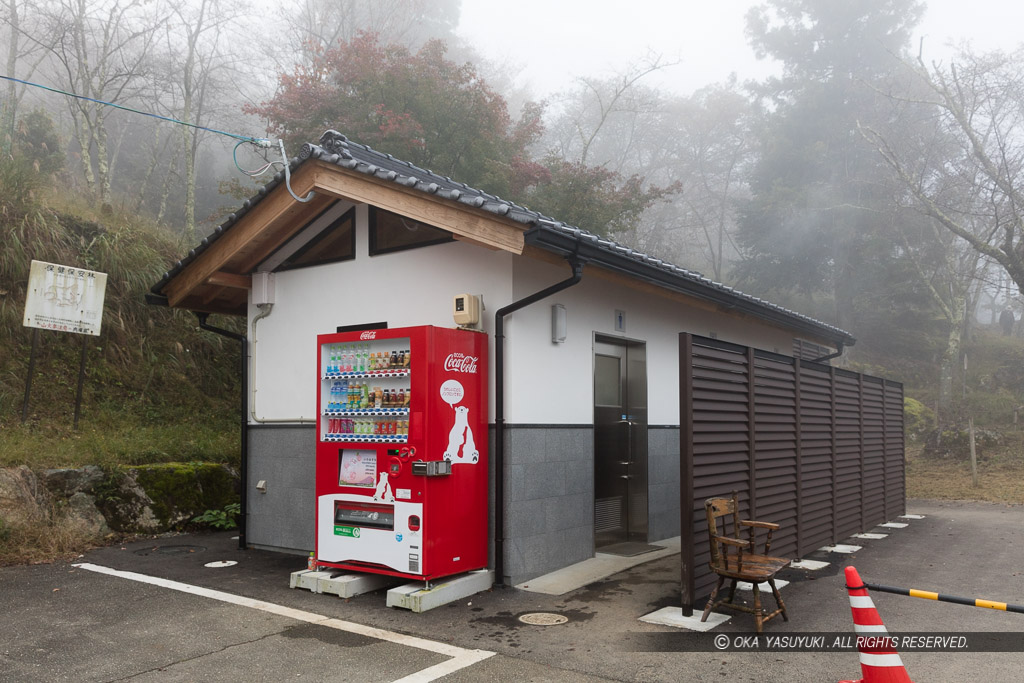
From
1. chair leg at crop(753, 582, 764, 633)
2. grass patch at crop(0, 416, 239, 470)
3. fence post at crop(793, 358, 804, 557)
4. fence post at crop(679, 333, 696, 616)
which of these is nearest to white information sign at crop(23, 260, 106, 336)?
grass patch at crop(0, 416, 239, 470)

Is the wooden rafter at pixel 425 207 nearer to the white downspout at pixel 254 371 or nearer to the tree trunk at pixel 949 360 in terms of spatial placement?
the white downspout at pixel 254 371

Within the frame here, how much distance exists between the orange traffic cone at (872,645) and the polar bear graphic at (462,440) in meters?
3.24

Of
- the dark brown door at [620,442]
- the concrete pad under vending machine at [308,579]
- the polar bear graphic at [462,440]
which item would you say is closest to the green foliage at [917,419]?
the dark brown door at [620,442]

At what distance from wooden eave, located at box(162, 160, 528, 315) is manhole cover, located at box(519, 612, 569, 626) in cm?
282

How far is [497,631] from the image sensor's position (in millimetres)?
5023

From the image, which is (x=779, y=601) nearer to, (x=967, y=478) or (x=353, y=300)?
(x=353, y=300)

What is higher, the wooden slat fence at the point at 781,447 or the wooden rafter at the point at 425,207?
the wooden rafter at the point at 425,207

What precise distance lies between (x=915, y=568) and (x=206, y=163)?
26697mm

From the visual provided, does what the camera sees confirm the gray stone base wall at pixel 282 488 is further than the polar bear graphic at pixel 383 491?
Yes

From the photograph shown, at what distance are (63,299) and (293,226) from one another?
3.06 meters

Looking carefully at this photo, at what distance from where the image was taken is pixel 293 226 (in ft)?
25.0


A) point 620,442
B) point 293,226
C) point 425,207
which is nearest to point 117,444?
point 293,226

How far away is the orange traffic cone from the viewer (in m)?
3.41

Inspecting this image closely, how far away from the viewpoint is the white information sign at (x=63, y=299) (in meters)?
8.03
